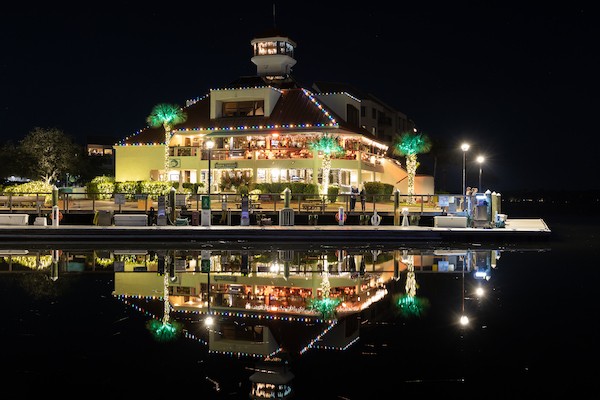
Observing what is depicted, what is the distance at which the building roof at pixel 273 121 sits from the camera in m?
53.0

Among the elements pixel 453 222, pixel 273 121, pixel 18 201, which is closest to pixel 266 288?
pixel 453 222

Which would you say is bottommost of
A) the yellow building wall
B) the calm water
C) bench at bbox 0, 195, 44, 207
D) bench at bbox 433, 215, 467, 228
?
the calm water

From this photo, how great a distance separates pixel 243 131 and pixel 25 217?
974 inches

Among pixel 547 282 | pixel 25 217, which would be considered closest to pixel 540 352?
pixel 547 282

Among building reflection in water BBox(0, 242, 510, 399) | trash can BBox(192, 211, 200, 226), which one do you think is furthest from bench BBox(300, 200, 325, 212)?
building reflection in water BBox(0, 242, 510, 399)

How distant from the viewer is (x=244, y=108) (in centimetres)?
5684

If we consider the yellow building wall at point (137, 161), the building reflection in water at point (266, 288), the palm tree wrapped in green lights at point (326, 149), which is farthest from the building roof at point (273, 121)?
the building reflection in water at point (266, 288)

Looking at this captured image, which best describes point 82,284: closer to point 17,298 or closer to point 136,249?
point 17,298

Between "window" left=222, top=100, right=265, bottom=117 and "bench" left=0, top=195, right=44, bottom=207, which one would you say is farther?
"window" left=222, top=100, right=265, bottom=117

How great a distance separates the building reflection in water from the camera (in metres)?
9.73

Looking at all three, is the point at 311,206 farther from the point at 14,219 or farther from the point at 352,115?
the point at 352,115

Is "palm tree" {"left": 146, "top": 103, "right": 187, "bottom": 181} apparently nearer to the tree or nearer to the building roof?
the building roof

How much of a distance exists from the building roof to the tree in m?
12.7

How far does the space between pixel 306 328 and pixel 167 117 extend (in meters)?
45.6
